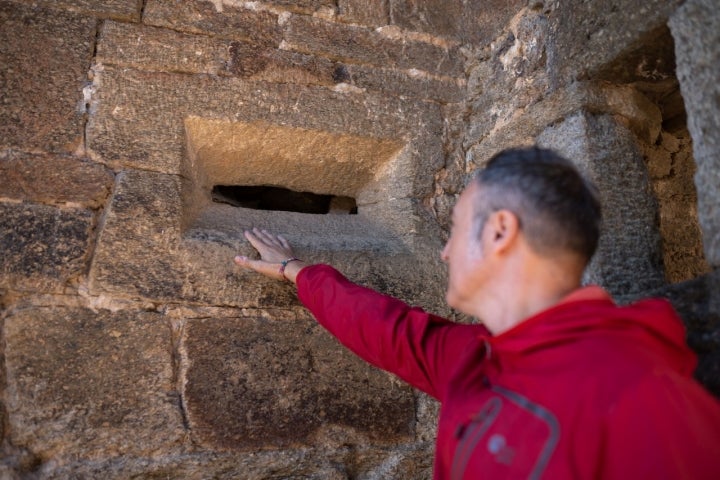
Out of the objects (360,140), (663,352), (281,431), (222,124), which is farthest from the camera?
(360,140)

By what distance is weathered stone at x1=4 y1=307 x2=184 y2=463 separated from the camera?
5.83 ft

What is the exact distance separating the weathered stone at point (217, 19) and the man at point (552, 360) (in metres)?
1.34

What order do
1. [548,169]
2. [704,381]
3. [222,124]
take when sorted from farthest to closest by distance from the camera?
[222,124], [704,381], [548,169]

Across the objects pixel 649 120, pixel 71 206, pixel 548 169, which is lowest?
pixel 71 206

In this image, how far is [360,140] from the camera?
7.77 feet

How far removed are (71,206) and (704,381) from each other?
1843 mm

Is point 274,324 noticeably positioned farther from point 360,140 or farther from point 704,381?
point 704,381

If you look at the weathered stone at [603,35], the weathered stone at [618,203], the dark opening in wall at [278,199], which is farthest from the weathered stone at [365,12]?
the weathered stone at [618,203]

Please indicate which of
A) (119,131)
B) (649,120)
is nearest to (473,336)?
(649,120)

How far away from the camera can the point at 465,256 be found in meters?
1.28

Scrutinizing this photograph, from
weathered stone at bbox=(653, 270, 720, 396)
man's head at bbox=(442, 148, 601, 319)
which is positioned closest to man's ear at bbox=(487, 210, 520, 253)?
man's head at bbox=(442, 148, 601, 319)

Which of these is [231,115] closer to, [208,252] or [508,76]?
[208,252]

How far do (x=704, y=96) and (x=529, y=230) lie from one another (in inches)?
25.9

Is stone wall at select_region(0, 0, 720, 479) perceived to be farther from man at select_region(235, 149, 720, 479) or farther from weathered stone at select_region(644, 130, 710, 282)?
man at select_region(235, 149, 720, 479)
